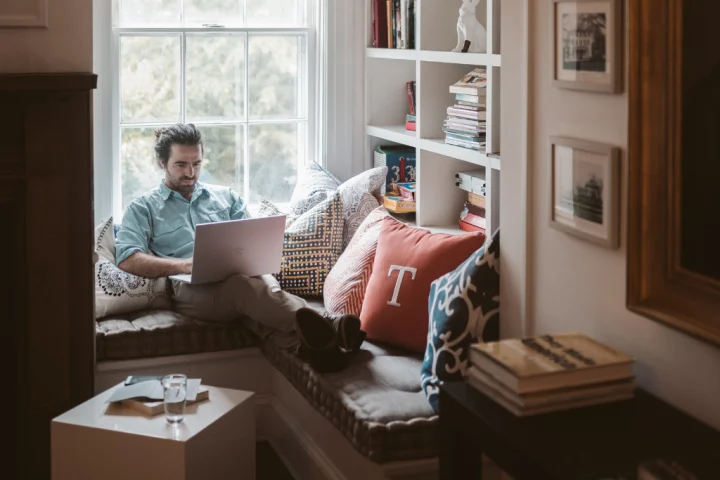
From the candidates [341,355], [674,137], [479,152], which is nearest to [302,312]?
[341,355]

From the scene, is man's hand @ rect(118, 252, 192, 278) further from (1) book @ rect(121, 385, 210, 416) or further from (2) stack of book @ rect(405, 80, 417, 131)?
(2) stack of book @ rect(405, 80, 417, 131)

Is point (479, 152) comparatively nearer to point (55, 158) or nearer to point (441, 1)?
point (441, 1)

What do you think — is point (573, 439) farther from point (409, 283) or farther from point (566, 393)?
point (409, 283)

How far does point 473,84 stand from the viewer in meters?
3.48

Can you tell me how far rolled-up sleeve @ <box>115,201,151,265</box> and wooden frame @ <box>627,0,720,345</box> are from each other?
216cm

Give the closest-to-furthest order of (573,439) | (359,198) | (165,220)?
(573,439), (165,220), (359,198)

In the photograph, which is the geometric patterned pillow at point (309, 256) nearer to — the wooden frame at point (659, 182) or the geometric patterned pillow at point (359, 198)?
the geometric patterned pillow at point (359, 198)

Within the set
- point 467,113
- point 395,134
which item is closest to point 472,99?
point 467,113

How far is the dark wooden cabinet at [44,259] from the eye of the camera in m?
3.15

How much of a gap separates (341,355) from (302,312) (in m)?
0.19

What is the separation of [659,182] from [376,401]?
3.59 feet

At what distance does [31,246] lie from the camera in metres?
3.20

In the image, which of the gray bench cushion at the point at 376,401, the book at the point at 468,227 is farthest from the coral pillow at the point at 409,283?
the book at the point at 468,227

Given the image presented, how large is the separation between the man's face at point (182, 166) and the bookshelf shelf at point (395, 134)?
84 centimetres
